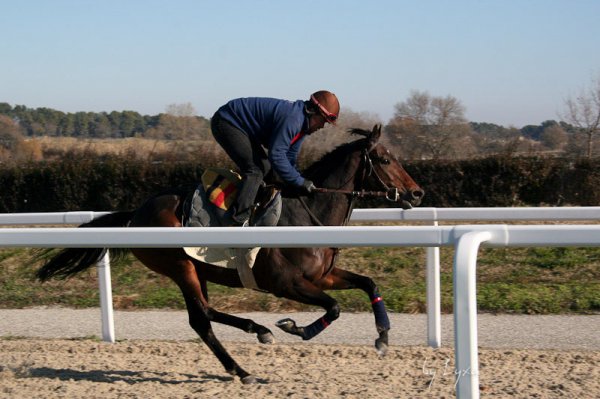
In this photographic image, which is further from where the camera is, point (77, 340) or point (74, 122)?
point (74, 122)

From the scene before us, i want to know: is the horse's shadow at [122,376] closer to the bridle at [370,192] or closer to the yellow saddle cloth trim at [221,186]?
the yellow saddle cloth trim at [221,186]

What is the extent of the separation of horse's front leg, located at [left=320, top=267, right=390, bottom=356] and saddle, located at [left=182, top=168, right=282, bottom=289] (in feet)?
1.87

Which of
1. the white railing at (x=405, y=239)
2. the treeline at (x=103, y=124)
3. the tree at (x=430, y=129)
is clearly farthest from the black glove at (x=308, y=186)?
the treeline at (x=103, y=124)

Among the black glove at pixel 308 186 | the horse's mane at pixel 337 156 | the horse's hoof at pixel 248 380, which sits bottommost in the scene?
the horse's hoof at pixel 248 380

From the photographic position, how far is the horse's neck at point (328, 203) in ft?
17.2

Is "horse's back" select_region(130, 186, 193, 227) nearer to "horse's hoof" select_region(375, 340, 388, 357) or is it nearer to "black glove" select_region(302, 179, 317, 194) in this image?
A: "black glove" select_region(302, 179, 317, 194)

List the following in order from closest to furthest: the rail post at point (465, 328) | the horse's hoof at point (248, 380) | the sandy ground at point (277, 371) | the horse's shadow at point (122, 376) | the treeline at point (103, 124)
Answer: the rail post at point (465, 328) < the sandy ground at point (277, 371) < the horse's hoof at point (248, 380) < the horse's shadow at point (122, 376) < the treeline at point (103, 124)

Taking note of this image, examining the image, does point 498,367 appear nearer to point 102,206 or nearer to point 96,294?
point 96,294

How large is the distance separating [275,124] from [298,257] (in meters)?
0.87

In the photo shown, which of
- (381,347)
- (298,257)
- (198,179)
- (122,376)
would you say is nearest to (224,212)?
(298,257)

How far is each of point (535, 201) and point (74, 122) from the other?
3383 cm

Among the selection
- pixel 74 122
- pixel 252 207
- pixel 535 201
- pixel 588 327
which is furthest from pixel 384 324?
pixel 74 122

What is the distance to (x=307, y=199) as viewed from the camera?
5.36 meters

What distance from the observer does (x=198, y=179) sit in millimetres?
14969
